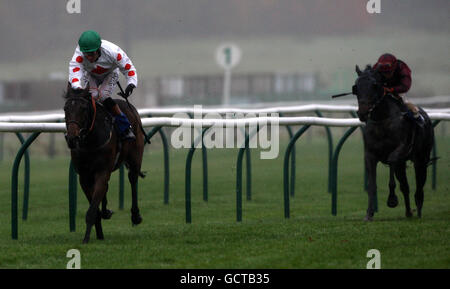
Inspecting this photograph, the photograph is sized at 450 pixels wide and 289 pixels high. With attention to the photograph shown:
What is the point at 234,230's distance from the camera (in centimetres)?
784

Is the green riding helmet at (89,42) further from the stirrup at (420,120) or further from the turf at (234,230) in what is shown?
the stirrup at (420,120)

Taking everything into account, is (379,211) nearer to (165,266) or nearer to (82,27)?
(165,266)

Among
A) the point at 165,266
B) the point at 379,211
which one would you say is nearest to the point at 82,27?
the point at 379,211

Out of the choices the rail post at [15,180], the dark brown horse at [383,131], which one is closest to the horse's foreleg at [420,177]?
the dark brown horse at [383,131]

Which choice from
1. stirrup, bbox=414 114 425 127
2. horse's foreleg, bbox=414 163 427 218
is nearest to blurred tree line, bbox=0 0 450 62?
horse's foreleg, bbox=414 163 427 218

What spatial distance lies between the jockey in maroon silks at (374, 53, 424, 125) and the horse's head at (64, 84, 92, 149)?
315cm

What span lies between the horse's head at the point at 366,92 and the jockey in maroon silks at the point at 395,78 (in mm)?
334

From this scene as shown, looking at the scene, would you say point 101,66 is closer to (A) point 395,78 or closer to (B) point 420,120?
(A) point 395,78

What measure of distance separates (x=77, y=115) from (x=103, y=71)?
0.82 m

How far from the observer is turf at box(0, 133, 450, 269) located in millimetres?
6293

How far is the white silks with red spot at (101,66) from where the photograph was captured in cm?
733

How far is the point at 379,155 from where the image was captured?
8.77 m

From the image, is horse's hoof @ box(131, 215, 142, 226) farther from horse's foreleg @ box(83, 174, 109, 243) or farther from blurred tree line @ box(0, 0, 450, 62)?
blurred tree line @ box(0, 0, 450, 62)
